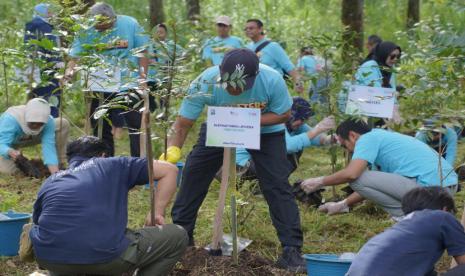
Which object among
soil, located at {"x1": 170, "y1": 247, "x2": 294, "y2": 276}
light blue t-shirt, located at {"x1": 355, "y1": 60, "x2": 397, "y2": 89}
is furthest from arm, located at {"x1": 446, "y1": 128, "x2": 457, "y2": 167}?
soil, located at {"x1": 170, "y1": 247, "x2": 294, "y2": 276}

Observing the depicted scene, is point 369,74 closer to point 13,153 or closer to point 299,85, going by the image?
point 299,85

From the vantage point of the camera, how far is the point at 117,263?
4371 mm

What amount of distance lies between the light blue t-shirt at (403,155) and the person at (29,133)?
2.96 meters

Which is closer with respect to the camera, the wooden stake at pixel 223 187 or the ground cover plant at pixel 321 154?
the ground cover plant at pixel 321 154

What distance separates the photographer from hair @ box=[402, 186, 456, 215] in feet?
13.3

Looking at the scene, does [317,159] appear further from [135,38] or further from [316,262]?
[316,262]

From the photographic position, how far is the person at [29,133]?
24.8 feet

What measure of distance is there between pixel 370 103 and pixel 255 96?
206 cm

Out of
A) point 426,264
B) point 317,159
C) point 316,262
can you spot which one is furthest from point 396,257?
point 317,159

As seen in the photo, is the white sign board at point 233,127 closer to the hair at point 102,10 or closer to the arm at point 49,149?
the hair at point 102,10

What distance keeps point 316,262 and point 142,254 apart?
942mm

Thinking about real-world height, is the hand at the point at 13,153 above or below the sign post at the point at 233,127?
below

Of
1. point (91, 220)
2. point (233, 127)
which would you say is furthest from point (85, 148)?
point (233, 127)

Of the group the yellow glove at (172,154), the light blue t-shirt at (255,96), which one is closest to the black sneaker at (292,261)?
the light blue t-shirt at (255,96)
